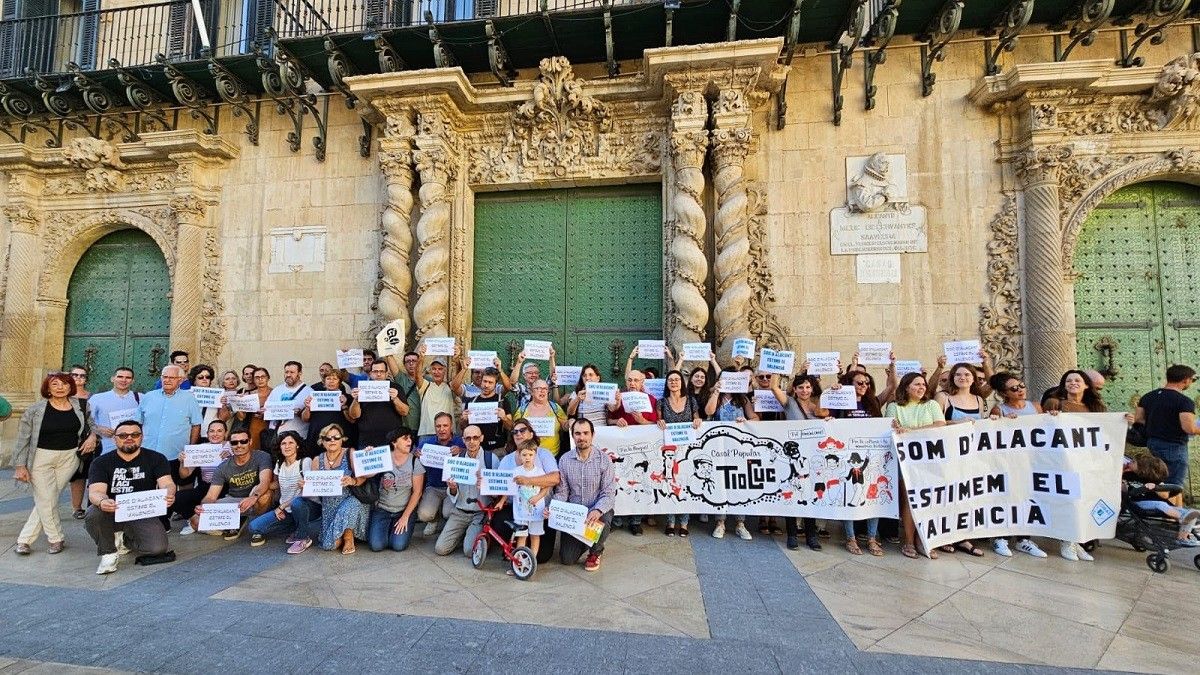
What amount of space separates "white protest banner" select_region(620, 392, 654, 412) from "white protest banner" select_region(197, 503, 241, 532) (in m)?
3.64

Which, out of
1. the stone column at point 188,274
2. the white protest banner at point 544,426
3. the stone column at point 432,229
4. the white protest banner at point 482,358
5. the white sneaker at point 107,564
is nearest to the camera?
the white sneaker at point 107,564

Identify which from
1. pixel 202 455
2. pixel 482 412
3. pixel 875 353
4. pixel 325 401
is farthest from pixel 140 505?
pixel 875 353

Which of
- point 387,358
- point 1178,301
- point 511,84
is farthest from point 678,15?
point 1178,301

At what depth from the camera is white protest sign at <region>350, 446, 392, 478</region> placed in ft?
16.7

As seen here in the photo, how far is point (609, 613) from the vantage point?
12.2ft

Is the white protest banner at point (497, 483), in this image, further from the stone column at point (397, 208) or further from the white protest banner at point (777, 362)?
the stone column at point (397, 208)

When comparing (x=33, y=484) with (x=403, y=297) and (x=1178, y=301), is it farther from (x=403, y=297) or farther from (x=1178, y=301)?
(x=1178, y=301)

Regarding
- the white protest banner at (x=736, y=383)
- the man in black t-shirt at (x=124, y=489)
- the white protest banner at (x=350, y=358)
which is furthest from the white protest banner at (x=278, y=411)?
the white protest banner at (x=736, y=383)

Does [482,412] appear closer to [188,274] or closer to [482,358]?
[482,358]

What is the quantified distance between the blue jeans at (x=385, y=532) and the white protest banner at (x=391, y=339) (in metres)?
2.08

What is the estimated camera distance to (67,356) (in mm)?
10250

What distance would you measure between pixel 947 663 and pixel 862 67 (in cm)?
791

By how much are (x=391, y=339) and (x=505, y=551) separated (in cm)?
361

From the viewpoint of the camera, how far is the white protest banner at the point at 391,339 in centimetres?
672
